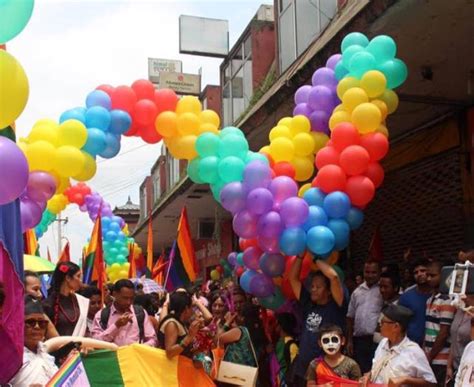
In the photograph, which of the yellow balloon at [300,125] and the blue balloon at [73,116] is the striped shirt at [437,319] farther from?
→ the blue balloon at [73,116]

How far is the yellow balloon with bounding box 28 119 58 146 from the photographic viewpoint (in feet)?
22.2

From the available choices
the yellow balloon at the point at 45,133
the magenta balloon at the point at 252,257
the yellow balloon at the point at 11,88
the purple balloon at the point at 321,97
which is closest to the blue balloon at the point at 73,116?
the yellow balloon at the point at 45,133

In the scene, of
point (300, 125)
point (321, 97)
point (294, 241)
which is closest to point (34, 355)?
point (294, 241)

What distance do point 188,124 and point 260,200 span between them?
4.78ft

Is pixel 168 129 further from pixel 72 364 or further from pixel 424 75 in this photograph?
pixel 72 364

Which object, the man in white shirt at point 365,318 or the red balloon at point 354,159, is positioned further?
the man in white shirt at point 365,318

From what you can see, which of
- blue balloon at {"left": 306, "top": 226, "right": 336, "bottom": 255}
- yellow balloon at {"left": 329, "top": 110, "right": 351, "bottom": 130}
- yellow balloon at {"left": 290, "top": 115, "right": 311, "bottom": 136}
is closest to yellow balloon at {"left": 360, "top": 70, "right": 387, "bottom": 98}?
yellow balloon at {"left": 329, "top": 110, "right": 351, "bottom": 130}

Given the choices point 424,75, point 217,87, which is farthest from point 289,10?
point 217,87

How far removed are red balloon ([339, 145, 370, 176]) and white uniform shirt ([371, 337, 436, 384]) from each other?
210 centimetres

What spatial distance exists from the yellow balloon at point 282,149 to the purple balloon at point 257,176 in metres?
0.30

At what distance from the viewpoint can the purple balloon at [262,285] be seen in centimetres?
685

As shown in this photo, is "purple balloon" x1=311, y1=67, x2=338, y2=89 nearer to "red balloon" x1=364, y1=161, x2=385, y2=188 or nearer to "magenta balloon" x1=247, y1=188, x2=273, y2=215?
"red balloon" x1=364, y1=161, x2=385, y2=188

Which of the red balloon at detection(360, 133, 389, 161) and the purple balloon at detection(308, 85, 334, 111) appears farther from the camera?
the purple balloon at detection(308, 85, 334, 111)

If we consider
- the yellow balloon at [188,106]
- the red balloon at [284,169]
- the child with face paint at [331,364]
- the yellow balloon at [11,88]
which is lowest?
the child with face paint at [331,364]
